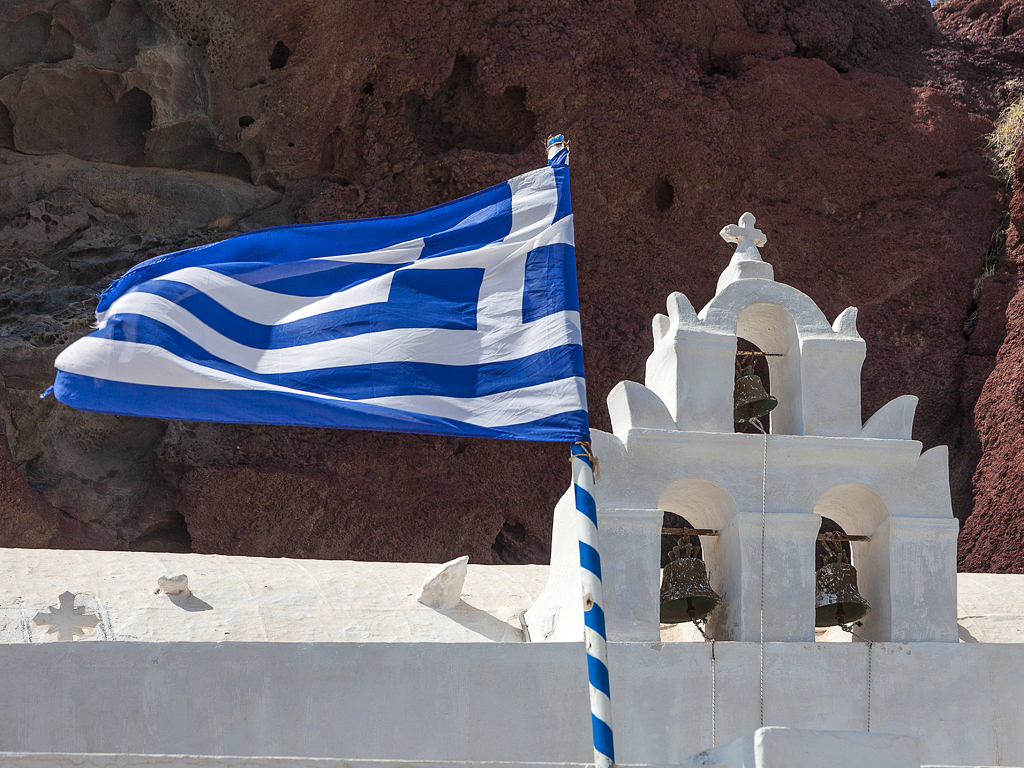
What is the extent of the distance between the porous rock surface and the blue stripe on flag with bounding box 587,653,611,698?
8177 mm

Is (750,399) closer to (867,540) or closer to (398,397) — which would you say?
(867,540)

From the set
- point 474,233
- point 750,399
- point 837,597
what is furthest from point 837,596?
point 474,233

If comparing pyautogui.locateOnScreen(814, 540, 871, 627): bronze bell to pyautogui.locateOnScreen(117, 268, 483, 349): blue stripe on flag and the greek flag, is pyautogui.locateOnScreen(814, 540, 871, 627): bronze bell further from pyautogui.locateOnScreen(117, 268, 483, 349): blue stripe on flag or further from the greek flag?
pyautogui.locateOnScreen(117, 268, 483, 349): blue stripe on flag

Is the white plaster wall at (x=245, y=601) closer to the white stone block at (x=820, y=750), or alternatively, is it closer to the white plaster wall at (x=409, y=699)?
the white plaster wall at (x=409, y=699)

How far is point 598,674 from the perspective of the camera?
13.7 feet

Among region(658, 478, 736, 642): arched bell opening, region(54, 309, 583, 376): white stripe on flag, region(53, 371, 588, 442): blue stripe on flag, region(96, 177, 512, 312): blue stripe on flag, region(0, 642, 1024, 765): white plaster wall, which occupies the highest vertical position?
region(96, 177, 512, 312): blue stripe on flag

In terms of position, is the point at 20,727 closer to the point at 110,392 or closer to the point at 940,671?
the point at 110,392

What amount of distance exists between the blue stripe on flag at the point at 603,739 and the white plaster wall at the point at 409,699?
2.08 m

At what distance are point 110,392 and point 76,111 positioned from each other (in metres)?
9.85

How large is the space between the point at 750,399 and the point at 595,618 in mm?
3180

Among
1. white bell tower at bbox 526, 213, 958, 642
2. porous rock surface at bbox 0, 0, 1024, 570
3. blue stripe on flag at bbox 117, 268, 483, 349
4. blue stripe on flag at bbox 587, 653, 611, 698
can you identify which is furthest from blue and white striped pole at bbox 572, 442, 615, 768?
porous rock surface at bbox 0, 0, 1024, 570

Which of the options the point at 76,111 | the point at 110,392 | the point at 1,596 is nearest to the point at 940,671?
the point at 110,392

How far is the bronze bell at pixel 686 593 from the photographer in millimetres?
6570

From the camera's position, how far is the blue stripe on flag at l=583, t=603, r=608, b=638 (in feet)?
14.0
